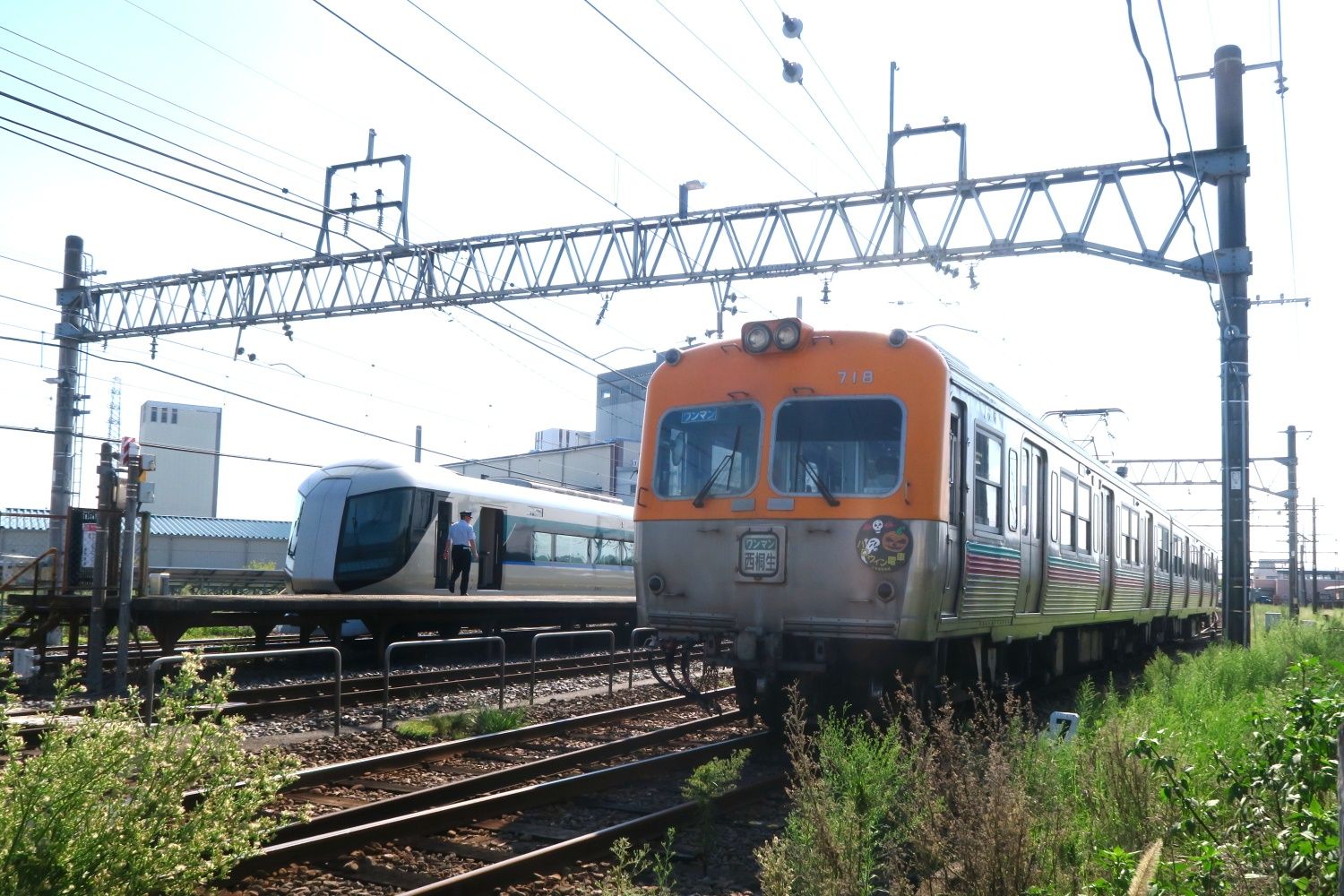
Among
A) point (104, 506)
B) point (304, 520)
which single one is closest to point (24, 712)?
point (104, 506)

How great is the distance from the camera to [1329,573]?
10562cm

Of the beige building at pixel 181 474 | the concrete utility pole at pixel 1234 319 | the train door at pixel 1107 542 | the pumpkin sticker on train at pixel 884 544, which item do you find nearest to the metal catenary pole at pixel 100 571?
the pumpkin sticker on train at pixel 884 544

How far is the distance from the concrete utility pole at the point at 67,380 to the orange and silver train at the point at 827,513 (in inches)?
576

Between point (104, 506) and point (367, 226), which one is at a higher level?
point (367, 226)

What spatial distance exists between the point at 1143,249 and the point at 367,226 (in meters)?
11.0

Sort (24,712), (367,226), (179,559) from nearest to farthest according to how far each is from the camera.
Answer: (24,712) → (367,226) → (179,559)

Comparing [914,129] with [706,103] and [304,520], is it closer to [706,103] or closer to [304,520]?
[706,103]

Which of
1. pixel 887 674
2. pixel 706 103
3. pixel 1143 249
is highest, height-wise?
pixel 706 103

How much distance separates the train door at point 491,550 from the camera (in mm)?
19781

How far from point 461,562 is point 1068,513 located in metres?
9.12

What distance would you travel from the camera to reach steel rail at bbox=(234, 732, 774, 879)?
588 cm

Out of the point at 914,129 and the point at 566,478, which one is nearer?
the point at 914,129

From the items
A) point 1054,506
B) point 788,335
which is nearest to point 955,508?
point 788,335

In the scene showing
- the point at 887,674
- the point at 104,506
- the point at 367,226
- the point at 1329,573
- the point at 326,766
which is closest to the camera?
the point at 326,766
